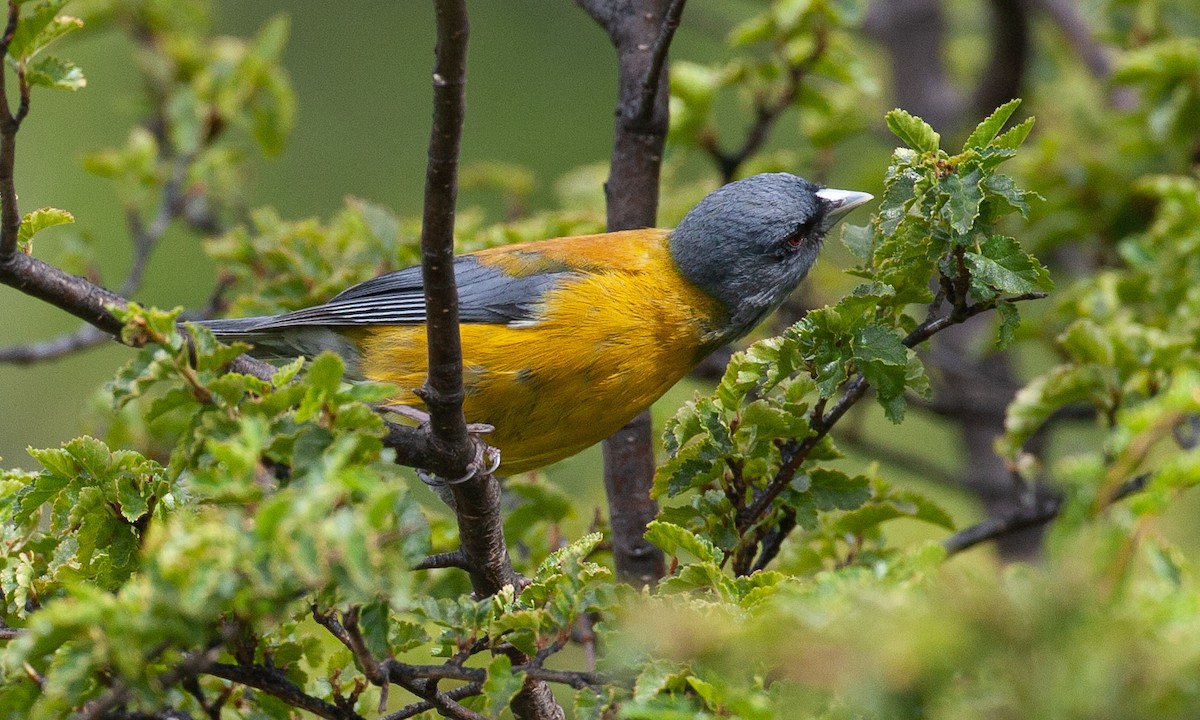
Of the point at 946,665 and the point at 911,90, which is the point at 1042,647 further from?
the point at 911,90

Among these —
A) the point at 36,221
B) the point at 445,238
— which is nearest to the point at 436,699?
the point at 445,238

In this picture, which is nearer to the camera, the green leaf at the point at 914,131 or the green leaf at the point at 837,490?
the green leaf at the point at 914,131

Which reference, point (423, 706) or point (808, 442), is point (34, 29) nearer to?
point (423, 706)

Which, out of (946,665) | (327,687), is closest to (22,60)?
(327,687)

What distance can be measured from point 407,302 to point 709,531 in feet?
5.03

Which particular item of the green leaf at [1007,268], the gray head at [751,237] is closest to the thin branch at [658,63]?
the gray head at [751,237]

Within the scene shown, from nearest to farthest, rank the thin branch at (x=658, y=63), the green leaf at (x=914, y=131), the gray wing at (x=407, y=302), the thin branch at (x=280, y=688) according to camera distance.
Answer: the thin branch at (x=280, y=688) → the green leaf at (x=914, y=131) → the thin branch at (x=658, y=63) → the gray wing at (x=407, y=302)

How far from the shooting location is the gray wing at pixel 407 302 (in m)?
3.89

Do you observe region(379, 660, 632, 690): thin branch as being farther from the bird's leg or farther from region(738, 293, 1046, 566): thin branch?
region(738, 293, 1046, 566): thin branch

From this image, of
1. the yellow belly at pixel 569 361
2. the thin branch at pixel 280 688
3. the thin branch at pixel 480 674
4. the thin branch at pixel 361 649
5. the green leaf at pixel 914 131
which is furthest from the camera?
the yellow belly at pixel 569 361

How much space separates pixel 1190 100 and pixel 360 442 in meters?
3.91

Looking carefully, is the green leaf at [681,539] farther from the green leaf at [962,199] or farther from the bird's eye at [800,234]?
the bird's eye at [800,234]

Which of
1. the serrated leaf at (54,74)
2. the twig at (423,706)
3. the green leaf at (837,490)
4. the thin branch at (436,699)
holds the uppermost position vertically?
the serrated leaf at (54,74)

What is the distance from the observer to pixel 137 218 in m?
5.36
